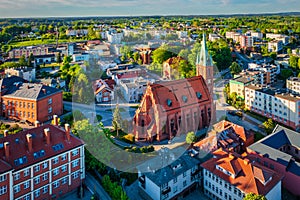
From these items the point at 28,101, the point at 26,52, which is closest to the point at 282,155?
the point at 28,101

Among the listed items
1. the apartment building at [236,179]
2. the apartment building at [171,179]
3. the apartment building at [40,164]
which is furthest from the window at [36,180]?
the apartment building at [236,179]

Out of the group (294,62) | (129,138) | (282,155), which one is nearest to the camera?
(282,155)

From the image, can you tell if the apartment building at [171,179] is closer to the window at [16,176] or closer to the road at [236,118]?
the window at [16,176]

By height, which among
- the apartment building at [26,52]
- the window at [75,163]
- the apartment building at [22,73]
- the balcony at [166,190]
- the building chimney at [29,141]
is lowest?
the balcony at [166,190]

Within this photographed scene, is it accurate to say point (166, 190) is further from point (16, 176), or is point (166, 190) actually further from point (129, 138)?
point (129, 138)

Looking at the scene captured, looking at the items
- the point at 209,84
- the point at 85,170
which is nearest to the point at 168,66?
the point at 209,84

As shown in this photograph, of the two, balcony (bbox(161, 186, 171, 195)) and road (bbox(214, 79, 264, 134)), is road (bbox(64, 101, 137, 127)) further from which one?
balcony (bbox(161, 186, 171, 195))
